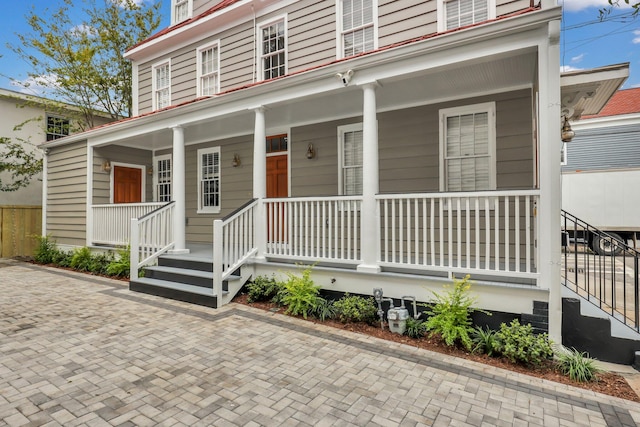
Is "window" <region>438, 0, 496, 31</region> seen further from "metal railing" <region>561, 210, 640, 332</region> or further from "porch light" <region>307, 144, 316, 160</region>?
"metal railing" <region>561, 210, 640, 332</region>

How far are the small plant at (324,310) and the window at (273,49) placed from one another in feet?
17.5

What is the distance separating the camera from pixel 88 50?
12.2 m

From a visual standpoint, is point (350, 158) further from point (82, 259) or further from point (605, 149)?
point (605, 149)

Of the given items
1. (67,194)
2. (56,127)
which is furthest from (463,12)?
(56,127)

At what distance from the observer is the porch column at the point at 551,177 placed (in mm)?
3523

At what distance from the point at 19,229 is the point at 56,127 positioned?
446 centimetres

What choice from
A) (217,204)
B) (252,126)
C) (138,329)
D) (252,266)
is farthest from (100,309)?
(252,126)

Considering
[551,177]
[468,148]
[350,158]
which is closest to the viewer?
Result: [551,177]

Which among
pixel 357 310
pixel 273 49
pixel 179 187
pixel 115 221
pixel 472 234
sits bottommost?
pixel 357 310

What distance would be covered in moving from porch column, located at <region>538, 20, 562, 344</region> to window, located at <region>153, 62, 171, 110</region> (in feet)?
30.0

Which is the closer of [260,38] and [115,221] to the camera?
[260,38]

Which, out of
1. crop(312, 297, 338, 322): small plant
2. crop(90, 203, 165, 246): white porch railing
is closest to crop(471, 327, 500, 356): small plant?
crop(312, 297, 338, 322): small plant

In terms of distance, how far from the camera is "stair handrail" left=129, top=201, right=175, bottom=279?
663cm

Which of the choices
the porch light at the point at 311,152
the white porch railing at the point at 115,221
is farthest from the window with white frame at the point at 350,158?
the white porch railing at the point at 115,221
